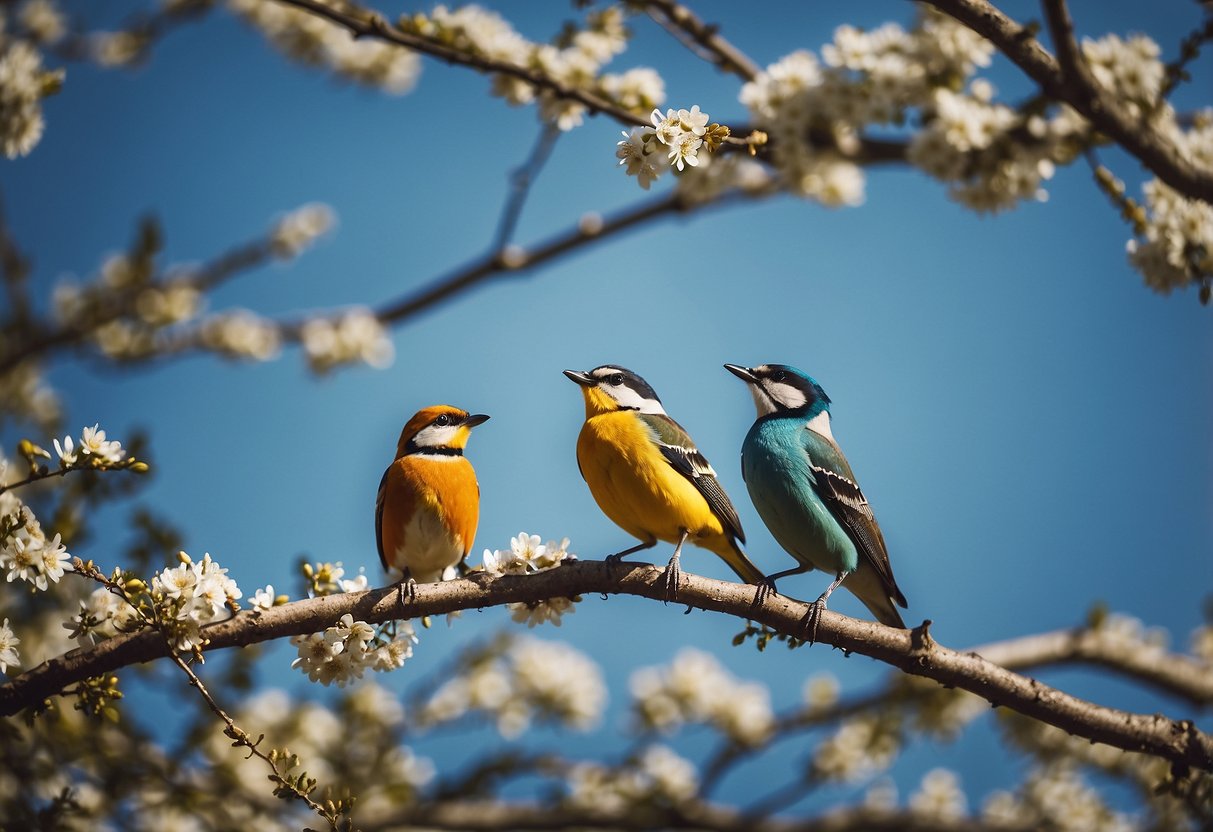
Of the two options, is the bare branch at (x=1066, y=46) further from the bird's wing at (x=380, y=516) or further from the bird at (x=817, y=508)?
the bird's wing at (x=380, y=516)

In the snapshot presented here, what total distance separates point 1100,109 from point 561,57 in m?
2.98

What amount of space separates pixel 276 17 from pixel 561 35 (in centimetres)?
408

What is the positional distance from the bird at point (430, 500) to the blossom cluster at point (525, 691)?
98.6 inches

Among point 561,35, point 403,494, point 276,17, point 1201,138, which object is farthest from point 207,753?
point 1201,138

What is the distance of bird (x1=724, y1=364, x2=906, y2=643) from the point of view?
5.06 metres

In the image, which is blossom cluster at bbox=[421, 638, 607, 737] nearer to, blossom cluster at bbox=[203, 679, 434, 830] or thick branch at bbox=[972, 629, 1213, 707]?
blossom cluster at bbox=[203, 679, 434, 830]

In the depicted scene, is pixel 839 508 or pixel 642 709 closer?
pixel 839 508

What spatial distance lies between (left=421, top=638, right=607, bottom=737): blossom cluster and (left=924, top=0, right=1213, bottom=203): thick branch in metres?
5.57

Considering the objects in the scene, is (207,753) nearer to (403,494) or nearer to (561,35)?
(403,494)

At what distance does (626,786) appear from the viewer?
7723mm

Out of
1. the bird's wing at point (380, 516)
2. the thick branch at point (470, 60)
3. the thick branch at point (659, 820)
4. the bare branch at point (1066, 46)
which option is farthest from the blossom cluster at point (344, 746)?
the bare branch at point (1066, 46)

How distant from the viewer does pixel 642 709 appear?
8.48m

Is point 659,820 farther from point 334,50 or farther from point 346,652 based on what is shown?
point 334,50

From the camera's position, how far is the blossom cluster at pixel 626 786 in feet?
24.7
